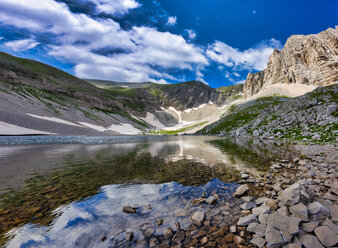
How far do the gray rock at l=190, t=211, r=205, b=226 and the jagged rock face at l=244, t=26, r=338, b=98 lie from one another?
548 feet

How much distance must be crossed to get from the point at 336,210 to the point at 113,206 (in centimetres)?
1067

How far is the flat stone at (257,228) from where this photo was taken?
556 cm

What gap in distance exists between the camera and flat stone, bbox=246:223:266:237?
5.56 meters

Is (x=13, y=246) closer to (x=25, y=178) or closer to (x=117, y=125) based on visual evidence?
(x=25, y=178)

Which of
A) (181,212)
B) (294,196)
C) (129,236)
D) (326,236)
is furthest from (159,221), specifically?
(294,196)

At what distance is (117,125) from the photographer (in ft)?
628

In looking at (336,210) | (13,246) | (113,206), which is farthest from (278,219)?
(13,246)

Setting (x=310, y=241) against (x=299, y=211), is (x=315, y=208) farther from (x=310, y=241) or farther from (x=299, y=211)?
(x=310, y=241)

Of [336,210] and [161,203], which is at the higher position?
[336,210]

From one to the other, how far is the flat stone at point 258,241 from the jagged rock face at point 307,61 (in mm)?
166796

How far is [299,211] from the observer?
19.1 ft

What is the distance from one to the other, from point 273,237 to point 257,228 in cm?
81

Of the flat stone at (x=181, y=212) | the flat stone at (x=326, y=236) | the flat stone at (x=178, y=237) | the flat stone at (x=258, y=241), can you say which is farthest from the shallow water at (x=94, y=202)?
the flat stone at (x=326, y=236)

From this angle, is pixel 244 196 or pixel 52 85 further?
pixel 52 85
